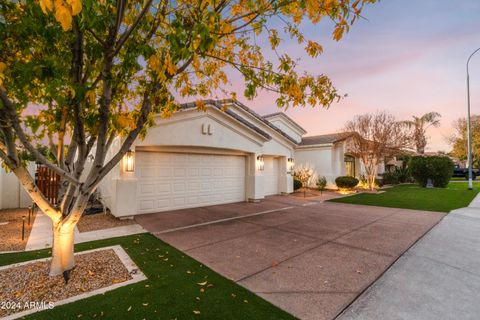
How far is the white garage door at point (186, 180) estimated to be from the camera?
8.83 meters

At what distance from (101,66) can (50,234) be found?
18.4 feet

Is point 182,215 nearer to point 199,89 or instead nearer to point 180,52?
point 199,89

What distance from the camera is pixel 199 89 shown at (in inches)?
228

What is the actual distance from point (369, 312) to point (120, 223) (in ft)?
24.2

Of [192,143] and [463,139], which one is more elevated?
[463,139]

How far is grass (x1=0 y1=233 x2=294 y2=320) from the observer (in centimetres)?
287

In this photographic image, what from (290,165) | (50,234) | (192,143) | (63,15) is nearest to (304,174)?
(290,165)

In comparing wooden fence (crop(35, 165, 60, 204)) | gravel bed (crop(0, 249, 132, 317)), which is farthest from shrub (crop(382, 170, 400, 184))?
wooden fence (crop(35, 165, 60, 204))

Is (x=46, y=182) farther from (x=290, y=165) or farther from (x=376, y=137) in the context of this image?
(x=376, y=137)

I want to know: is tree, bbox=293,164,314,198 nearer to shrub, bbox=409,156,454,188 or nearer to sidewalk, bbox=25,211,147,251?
shrub, bbox=409,156,454,188

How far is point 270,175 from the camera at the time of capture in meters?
15.0

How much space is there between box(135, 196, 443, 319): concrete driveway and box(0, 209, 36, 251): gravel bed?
2.95 m

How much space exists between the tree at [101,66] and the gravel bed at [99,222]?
3.51 m

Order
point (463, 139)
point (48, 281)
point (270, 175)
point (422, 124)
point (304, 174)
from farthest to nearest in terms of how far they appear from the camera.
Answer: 1. point (463, 139)
2. point (422, 124)
3. point (304, 174)
4. point (270, 175)
5. point (48, 281)
